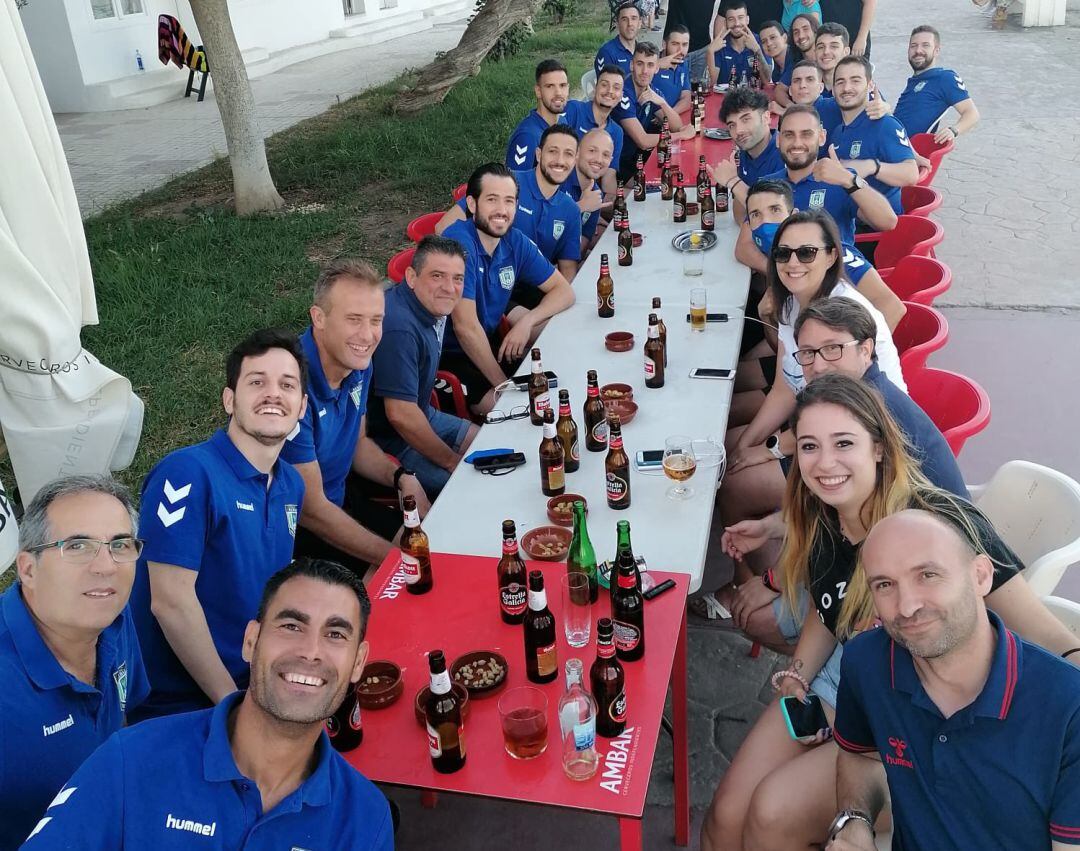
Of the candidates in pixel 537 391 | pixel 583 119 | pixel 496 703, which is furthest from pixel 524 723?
pixel 583 119

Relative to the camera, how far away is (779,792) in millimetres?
2643

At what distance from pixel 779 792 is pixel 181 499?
198 cm

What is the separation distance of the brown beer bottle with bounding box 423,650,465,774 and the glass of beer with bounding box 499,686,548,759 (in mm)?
128

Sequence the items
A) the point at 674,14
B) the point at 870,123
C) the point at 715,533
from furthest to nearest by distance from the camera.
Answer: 1. the point at 674,14
2. the point at 870,123
3. the point at 715,533

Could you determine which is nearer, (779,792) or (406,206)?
(779,792)

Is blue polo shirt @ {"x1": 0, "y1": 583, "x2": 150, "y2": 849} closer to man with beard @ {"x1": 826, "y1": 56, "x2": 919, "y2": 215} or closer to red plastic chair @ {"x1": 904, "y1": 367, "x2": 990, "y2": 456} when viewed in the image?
red plastic chair @ {"x1": 904, "y1": 367, "x2": 990, "y2": 456}

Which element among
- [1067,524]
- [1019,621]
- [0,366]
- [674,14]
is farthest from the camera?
[674,14]

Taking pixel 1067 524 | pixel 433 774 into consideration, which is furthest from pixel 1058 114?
pixel 433 774

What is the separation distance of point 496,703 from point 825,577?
1.12 m

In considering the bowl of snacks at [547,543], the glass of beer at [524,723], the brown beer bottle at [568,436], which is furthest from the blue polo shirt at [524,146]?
the glass of beer at [524,723]

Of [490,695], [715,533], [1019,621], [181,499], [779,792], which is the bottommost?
[715,533]

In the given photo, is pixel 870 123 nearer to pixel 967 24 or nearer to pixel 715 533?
→ pixel 715 533

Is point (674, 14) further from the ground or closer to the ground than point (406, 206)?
further from the ground

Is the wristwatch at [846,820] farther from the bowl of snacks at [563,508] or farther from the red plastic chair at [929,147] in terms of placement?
the red plastic chair at [929,147]
